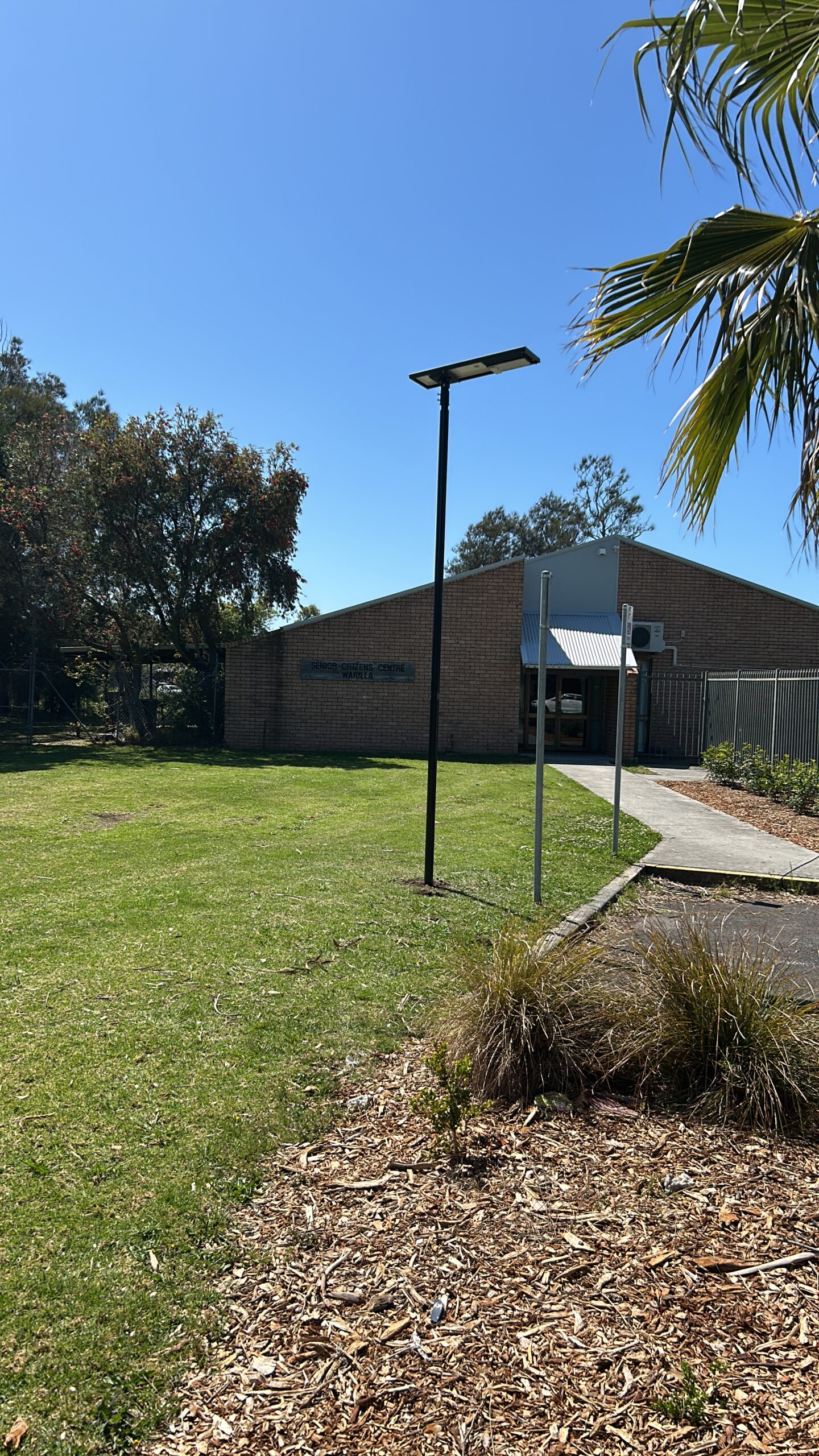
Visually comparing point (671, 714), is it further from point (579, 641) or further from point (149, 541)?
point (149, 541)

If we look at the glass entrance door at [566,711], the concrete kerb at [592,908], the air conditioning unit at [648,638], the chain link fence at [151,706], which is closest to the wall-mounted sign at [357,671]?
the chain link fence at [151,706]

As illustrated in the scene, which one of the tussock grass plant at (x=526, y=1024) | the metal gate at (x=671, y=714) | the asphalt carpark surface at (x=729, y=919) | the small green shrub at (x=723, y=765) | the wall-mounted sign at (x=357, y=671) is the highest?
the wall-mounted sign at (x=357, y=671)

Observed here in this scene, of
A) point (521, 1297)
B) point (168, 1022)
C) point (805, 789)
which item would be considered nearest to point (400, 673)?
point (805, 789)

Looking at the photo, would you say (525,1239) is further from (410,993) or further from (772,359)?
(772,359)

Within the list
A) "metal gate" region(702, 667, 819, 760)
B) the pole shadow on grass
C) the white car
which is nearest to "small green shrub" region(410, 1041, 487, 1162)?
"metal gate" region(702, 667, 819, 760)

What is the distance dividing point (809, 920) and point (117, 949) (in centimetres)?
496

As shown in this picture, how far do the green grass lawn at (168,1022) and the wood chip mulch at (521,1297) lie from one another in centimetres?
18

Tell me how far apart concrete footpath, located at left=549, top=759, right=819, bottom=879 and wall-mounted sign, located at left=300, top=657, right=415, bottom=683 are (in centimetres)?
745

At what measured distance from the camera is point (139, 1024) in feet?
13.1

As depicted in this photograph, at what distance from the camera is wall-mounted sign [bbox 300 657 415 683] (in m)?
22.5

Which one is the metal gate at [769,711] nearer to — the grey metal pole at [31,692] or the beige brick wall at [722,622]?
the beige brick wall at [722,622]

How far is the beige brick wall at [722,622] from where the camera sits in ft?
81.3

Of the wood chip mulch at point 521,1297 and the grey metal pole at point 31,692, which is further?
the grey metal pole at point 31,692

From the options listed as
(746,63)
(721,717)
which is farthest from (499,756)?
(746,63)
